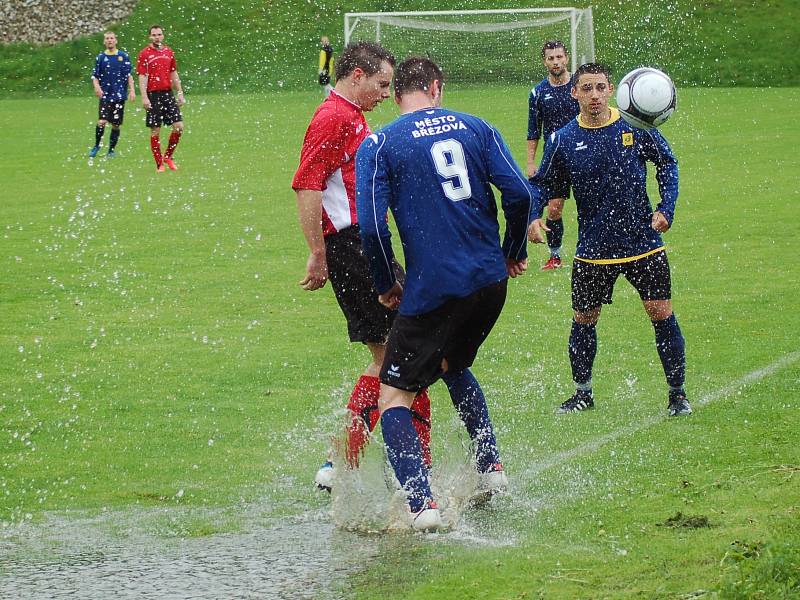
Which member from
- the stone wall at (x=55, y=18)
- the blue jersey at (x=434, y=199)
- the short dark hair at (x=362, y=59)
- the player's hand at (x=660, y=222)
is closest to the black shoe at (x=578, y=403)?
the player's hand at (x=660, y=222)

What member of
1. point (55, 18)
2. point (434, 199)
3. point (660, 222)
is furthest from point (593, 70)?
point (55, 18)

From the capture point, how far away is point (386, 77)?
6023 millimetres

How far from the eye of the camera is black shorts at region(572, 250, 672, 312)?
285 inches

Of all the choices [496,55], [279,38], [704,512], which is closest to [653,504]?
[704,512]

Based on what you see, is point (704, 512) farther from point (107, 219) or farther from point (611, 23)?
point (611, 23)

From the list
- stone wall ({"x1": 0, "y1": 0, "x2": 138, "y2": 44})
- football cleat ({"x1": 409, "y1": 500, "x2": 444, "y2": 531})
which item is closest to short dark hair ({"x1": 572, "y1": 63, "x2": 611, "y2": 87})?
football cleat ({"x1": 409, "y1": 500, "x2": 444, "y2": 531})

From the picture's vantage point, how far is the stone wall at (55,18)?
1677 inches

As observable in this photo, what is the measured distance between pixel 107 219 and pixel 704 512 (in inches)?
454

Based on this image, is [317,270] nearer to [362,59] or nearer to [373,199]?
[373,199]

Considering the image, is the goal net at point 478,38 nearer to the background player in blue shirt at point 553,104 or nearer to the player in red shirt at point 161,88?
the player in red shirt at point 161,88

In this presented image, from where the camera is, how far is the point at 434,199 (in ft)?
17.8

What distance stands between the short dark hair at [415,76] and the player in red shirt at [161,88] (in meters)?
14.8

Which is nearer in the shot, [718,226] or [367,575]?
[367,575]

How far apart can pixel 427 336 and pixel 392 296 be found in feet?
0.80
